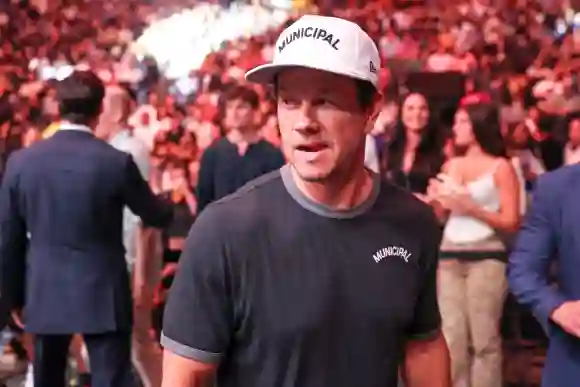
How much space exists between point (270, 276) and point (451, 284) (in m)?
2.17

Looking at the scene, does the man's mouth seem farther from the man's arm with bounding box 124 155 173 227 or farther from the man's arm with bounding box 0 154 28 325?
the man's arm with bounding box 0 154 28 325

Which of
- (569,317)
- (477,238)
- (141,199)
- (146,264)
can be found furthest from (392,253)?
(146,264)

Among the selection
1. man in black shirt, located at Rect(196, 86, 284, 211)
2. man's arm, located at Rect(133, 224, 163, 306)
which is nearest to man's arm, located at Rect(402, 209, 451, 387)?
man in black shirt, located at Rect(196, 86, 284, 211)

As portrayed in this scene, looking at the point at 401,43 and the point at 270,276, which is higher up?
the point at 401,43

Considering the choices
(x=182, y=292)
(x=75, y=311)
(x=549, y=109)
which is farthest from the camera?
(x=549, y=109)

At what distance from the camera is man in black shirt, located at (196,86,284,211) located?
3547 millimetres

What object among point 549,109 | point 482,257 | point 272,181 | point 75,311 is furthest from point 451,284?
point 272,181

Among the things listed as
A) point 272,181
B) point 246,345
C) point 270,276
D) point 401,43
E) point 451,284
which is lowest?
point 451,284

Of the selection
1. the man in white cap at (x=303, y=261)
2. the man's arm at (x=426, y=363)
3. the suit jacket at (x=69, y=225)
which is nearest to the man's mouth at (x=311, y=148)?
the man in white cap at (x=303, y=261)

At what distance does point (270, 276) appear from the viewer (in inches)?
50.9

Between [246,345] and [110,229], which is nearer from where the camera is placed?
[246,345]

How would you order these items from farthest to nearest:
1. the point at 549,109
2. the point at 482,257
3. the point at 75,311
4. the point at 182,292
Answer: the point at 549,109
the point at 482,257
the point at 75,311
the point at 182,292

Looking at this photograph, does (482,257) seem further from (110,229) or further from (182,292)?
(182,292)

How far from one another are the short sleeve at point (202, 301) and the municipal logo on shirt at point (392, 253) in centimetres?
23
